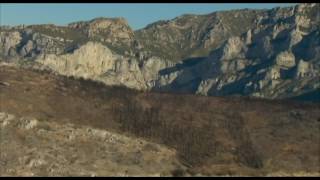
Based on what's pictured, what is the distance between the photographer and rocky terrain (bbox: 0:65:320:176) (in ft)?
409

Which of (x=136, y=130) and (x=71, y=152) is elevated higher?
(x=71, y=152)

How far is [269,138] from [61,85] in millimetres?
56597

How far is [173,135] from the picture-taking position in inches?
5950

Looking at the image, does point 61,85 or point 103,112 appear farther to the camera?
point 61,85

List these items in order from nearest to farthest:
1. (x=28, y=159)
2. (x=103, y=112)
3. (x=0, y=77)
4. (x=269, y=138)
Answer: (x=28, y=159), (x=269, y=138), (x=103, y=112), (x=0, y=77)

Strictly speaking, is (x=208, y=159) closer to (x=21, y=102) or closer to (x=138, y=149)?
(x=138, y=149)

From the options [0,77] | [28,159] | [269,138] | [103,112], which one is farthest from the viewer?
[0,77]

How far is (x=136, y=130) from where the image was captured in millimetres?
153250

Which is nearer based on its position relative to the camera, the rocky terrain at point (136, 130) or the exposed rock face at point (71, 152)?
the exposed rock face at point (71, 152)

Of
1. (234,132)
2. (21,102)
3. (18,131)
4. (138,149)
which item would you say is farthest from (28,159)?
(234,132)

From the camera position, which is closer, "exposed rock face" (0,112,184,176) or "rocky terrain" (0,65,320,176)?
"exposed rock face" (0,112,184,176)

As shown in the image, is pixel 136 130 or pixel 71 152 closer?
pixel 71 152

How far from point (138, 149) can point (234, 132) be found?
28.4 m

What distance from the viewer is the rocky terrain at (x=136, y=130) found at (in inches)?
4911
